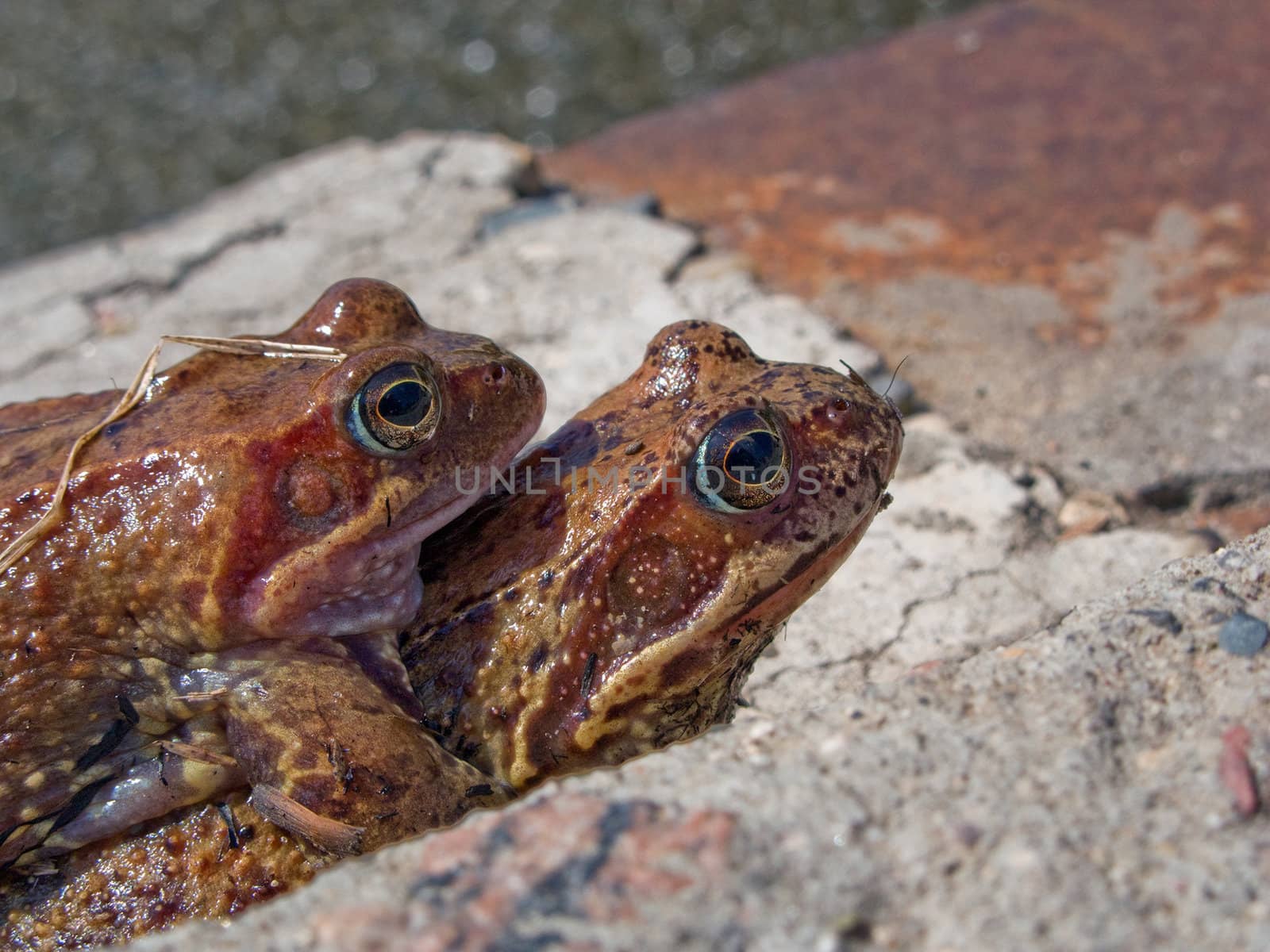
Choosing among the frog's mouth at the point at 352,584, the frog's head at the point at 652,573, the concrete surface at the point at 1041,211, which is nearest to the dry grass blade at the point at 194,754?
the frog's mouth at the point at 352,584

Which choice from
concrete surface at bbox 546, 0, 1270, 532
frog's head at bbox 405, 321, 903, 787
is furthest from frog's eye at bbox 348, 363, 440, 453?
concrete surface at bbox 546, 0, 1270, 532

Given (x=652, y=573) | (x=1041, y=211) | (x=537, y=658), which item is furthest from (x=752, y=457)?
(x=1041, y=211)

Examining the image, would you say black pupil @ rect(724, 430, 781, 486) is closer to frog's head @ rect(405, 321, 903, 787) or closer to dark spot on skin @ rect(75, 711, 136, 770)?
frog's head @ rect(405, 321, 903, 787)

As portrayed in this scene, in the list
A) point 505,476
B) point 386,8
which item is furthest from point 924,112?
point 386,8

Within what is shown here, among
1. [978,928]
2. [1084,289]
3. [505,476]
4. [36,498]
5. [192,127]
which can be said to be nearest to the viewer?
[978,928]

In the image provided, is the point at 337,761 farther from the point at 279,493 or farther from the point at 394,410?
the point at 394,410

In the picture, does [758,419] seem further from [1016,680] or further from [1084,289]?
[1084,289]
